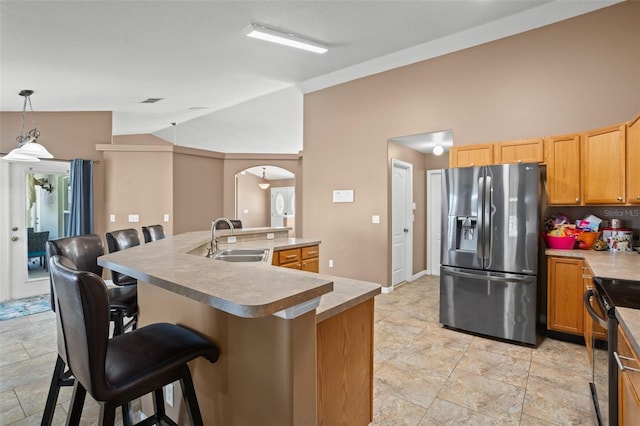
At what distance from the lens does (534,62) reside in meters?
3.59

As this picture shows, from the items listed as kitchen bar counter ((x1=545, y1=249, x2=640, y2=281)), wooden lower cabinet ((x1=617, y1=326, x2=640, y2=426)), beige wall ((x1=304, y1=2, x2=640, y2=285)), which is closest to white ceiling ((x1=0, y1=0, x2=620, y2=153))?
beige wall ((x1=304, y1=2, x2=640, y2=285))

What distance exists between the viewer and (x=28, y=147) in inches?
147

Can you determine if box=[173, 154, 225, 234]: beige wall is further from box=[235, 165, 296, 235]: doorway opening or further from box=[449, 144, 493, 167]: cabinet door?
box=[235, 165, 296, 235]: doorway opening

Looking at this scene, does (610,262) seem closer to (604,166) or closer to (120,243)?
(604,166)

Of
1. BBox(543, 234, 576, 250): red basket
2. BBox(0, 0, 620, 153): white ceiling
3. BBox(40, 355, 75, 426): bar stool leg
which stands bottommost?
BBox(40, 355, 75, 426): bar stool leg

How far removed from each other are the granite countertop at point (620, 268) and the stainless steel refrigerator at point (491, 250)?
39 cm

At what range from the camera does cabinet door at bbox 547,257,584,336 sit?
9.84 feet

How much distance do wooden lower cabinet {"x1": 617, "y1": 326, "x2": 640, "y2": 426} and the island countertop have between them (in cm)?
111

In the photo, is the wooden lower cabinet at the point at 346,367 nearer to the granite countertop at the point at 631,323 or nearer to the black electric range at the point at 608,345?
the granite countertop at the point at 631,323

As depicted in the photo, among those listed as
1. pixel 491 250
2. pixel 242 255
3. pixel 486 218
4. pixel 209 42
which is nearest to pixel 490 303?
pixel 491 250

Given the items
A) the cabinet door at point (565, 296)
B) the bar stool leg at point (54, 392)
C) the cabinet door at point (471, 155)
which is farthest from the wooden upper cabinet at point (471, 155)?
the bar stool leg at point (54, 392)

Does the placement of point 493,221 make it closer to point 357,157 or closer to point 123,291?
point 357,157

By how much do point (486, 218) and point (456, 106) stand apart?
5.46 ft

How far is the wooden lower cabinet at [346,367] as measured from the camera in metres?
1.42
